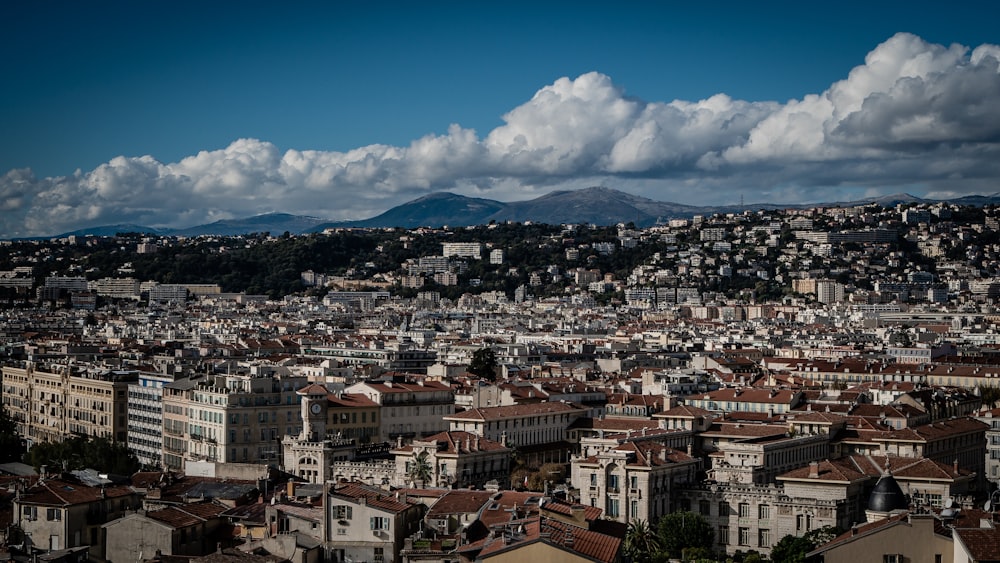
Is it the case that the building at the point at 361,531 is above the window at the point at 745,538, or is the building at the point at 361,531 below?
above

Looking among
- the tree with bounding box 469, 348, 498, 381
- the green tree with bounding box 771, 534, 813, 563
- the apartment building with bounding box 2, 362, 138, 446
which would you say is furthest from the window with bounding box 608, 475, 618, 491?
the tree with bounding box 469, 348, 498, 381

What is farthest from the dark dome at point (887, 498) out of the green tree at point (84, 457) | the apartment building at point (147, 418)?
the apartment building at point (147, 418)

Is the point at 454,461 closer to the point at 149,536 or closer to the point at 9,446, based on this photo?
the point at 149,536

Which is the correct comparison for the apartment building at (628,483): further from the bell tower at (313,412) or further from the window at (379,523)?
the window at (379,523)

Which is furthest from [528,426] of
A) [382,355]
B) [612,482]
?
[382,355]

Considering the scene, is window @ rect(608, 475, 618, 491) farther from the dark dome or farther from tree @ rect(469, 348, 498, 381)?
tree @ rect(469, 348, 498, 381)

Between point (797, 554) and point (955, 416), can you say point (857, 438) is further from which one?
point (797, 554)
